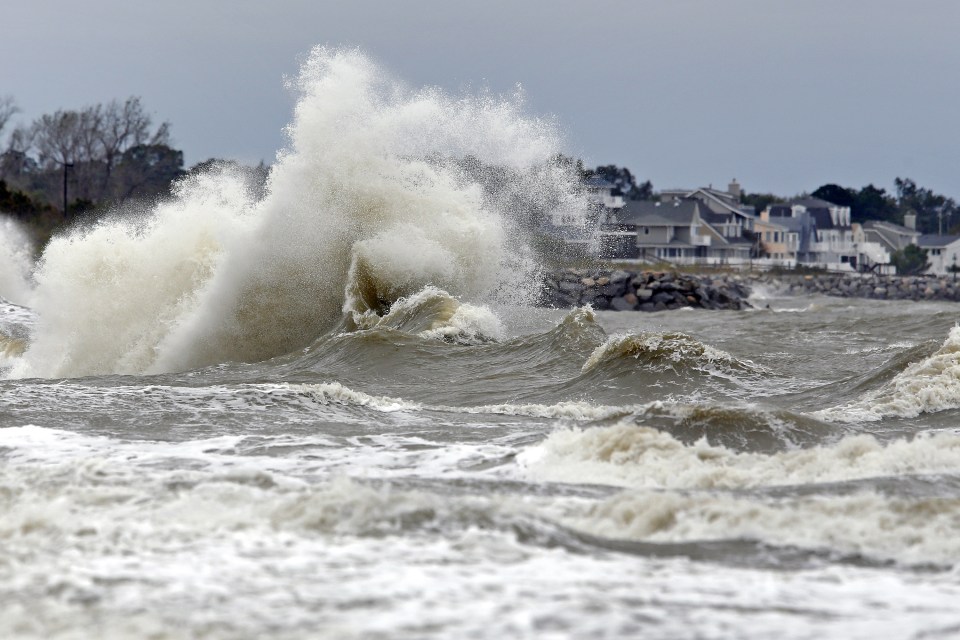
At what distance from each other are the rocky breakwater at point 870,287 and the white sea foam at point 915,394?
56118 mm

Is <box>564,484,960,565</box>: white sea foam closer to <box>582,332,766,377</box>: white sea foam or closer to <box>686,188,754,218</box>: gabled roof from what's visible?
<box>582,332,766,377</box>: white sea foam

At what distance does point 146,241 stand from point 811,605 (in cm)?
1680

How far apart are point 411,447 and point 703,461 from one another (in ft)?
7.00

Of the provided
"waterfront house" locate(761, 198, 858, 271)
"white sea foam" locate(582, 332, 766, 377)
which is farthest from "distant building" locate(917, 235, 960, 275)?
"white sea foam" locate(582, 332, 766, 377)

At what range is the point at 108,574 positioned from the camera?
5395mm

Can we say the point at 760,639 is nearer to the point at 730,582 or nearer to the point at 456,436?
the point at 730,582

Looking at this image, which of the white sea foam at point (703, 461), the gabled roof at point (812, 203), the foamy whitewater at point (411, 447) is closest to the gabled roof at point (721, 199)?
the gabled roof at point (812, 203)

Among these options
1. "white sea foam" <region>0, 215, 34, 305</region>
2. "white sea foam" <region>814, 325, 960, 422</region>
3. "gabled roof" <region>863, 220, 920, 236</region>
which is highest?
"gabled roof" <region>863, 220, 920, 236</region>

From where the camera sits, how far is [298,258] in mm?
19141

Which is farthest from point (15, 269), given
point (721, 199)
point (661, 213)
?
point (721, 199)

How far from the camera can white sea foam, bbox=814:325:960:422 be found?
1084 cm

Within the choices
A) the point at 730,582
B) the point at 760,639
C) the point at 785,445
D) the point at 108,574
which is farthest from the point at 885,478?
the point at 108,574

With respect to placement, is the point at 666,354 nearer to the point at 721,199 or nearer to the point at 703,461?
the point at 703,461

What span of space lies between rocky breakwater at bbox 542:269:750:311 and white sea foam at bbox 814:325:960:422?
30.5 metres
